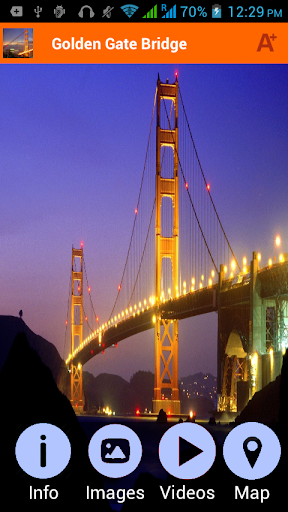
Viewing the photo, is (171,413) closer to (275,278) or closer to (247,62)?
(275,278)

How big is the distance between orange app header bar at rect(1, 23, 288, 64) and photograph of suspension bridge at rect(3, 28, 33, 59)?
0.7 inches

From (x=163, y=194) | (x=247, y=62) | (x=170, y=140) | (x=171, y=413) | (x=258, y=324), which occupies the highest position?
(x=170, y=140)

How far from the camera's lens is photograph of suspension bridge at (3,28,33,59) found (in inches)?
460

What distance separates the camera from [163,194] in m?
56.8

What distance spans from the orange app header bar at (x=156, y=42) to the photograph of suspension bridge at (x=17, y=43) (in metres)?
0.02

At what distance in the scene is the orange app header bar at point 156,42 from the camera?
38.0 ft
